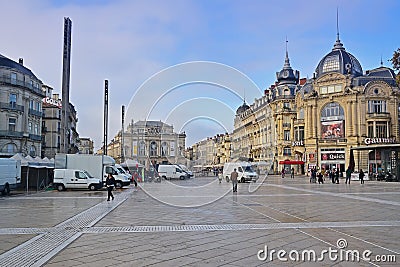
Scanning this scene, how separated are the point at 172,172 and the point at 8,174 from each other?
30230 millimetres

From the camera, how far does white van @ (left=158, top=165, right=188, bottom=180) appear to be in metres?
54.4

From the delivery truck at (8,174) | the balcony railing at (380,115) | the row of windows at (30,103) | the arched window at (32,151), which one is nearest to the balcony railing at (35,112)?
the row of windows at (30,103)

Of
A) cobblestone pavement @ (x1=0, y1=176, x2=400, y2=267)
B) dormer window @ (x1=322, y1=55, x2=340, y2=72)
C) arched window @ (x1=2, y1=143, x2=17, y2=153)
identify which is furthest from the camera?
dormer window @ (x1=322, y1=55, x2=340, y2=72)

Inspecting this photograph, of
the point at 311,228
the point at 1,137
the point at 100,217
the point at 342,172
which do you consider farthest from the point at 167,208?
the point at 342,172

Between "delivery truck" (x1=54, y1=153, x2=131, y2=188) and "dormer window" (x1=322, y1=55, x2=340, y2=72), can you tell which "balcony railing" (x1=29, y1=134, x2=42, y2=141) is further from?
"dormer window" (x1=322, y1=55, x2=340, y2=72)

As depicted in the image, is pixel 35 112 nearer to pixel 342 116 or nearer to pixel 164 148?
pixel 164 148

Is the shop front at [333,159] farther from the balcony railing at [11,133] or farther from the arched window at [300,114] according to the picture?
the balcony railing at [11,133]

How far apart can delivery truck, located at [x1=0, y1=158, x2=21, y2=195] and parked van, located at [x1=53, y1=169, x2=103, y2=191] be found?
147 inches

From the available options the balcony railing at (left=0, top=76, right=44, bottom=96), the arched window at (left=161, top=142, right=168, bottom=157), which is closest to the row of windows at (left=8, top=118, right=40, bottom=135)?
the balcony railing at (left=0, top=76, right=44, bottom=96)

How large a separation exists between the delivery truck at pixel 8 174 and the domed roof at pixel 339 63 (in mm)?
59439

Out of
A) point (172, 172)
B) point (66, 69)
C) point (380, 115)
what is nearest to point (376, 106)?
point (380, 115)

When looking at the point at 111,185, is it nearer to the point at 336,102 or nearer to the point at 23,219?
the point at 23,219

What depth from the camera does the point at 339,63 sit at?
72.9 m

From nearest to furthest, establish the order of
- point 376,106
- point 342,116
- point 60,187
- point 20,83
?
point 60,187 → point 20,83 → point 376,106 → point 342,116
